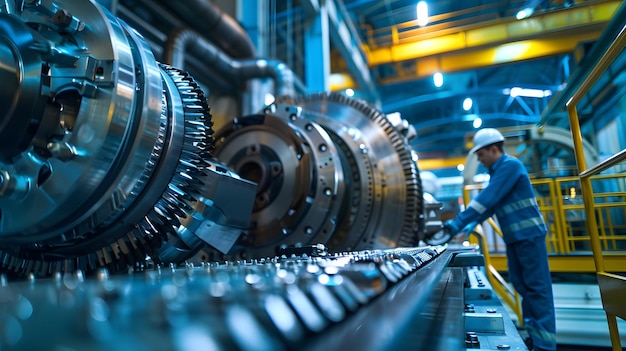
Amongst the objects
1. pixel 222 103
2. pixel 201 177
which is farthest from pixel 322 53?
pixel 201 177

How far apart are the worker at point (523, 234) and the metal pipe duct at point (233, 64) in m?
1.58

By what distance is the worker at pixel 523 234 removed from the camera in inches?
94.4

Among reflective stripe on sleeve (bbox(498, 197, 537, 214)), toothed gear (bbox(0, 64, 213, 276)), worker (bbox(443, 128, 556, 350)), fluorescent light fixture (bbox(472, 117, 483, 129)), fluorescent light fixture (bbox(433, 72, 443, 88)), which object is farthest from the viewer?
fluorescent light fixture (bbox(472, 117, 483, 129))

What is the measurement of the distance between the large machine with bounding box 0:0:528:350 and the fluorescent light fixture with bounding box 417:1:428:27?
5576mm

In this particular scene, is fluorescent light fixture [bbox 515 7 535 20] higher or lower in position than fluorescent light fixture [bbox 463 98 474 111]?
higher

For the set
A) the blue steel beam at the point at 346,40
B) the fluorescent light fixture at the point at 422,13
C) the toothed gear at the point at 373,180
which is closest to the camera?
the toothed gear at the point at 373,180

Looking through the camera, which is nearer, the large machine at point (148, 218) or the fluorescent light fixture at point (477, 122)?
the large machine at point (148, 218)

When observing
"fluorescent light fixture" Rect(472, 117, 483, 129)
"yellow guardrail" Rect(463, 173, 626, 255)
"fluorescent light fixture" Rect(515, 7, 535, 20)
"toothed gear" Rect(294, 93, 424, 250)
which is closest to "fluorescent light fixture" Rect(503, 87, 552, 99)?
"fluorescent light fixture" Rect(472, 117, 483, 129)

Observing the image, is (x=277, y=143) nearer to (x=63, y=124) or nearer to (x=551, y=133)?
(x=63, y=124)

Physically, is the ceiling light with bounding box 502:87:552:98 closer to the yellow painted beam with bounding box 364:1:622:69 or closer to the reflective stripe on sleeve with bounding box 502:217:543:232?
the yellow painted beam with bounding box 364:1:622:69

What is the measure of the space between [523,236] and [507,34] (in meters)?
4.57

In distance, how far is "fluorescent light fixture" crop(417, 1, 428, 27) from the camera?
663cm

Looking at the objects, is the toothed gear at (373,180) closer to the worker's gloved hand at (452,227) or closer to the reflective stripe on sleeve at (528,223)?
the worker's gloved hand at (452,227)

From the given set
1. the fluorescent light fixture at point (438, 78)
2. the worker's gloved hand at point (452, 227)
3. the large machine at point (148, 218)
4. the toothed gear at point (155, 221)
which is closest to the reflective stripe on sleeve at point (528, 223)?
the worker's gloved hand at point (452, 227)
